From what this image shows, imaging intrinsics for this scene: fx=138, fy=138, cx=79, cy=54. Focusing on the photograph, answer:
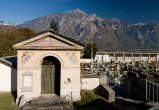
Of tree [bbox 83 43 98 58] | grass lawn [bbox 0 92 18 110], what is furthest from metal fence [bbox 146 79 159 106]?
tree [bbox 83 43 98 58]

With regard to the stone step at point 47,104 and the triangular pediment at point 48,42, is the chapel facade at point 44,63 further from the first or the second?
the stone step at point 47,104

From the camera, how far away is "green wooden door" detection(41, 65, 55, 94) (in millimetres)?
11078

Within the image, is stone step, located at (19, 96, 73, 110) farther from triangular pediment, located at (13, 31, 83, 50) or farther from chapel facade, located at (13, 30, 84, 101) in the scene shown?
triangular pediment, located at (13, 31, 83, 50)

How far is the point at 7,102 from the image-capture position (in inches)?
412

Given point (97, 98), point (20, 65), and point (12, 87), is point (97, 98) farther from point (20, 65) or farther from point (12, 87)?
point (12, 87)

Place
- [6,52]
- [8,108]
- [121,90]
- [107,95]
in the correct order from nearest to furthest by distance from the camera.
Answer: [8,108] < [107,95] < [121,90] < [6,52]

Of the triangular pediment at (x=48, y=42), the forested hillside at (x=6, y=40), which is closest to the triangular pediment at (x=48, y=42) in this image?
the triangular pediment at (x=48, y=42)

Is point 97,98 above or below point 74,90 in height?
below

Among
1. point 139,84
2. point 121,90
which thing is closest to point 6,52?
point 121,90

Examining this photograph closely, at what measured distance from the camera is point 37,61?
10.5 metres

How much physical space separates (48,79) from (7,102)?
11.3 ft

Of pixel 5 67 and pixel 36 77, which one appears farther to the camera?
pixel 5 67

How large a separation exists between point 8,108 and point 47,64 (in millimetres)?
4071

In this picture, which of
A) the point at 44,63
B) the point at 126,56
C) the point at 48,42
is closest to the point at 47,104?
the point at 44,63
